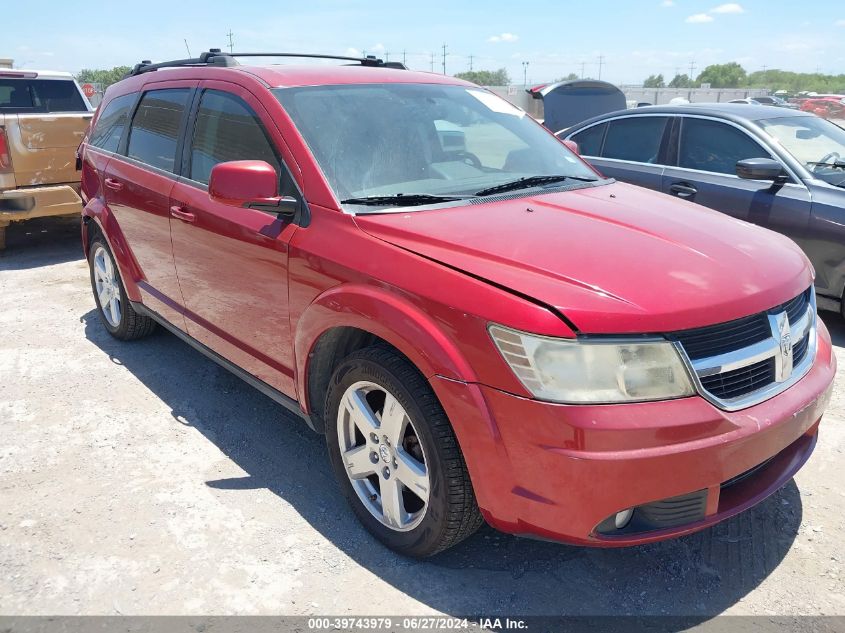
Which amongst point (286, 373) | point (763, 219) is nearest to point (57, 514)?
point (286, 373)

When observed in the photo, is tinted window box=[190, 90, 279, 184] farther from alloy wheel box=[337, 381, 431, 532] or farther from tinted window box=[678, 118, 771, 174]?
tinted window box=[678, 118, 771, 174]

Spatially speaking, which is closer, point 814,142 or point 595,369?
point 595,369

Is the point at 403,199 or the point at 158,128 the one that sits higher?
the point at 158,128

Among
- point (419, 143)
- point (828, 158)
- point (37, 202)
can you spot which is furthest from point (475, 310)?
point (37, 202)

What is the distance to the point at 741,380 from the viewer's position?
2230 millimetres

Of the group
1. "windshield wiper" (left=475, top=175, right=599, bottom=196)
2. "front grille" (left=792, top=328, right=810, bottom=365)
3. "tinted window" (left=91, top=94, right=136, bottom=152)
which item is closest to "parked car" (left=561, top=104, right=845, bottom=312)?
"windshield wiper" (left=475, top=175, right=599, bottom=196)

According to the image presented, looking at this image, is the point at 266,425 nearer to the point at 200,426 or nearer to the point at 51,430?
the point at 200,426

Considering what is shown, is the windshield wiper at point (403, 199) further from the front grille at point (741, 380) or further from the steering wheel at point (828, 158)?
the steering wheel at point (828, 158)

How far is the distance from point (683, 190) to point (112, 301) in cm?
445

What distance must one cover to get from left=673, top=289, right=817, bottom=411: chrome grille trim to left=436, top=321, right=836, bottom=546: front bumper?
3cm

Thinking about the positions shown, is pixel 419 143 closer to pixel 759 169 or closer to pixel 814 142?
pixel 759 169

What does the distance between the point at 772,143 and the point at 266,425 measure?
4234mm

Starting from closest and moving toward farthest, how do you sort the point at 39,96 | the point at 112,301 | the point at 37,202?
the point at 112,301
the point at 37,202
the point at 39,96

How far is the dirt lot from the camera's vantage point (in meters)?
2.48
